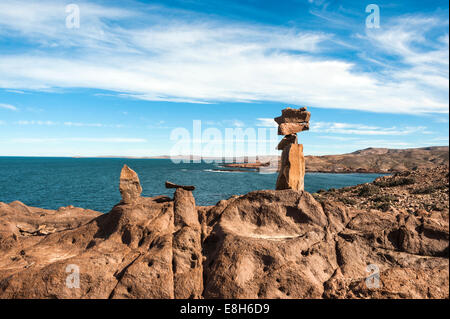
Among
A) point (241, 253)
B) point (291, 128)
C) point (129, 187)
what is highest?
point (291, 128)

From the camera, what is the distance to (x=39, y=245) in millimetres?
16062

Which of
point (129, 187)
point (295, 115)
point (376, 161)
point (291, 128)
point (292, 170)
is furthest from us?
point (376, 161)

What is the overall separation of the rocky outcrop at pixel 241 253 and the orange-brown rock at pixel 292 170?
2.07 meters

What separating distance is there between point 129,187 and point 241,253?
24.5 ft

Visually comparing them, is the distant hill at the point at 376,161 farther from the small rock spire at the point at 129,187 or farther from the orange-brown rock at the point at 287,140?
the small rock spire at the point at 129,187

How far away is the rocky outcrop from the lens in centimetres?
1249

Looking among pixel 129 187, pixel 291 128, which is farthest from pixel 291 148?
pixel 129 187

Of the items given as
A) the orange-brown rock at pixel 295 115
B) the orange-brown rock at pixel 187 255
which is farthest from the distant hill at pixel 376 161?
the orange-brown rock at pixel 187 255

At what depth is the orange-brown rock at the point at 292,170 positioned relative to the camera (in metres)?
18.7

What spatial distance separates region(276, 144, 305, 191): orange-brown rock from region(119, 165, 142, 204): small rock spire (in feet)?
28.0

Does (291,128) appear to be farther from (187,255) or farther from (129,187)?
(187,255)

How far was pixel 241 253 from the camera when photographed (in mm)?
13469
